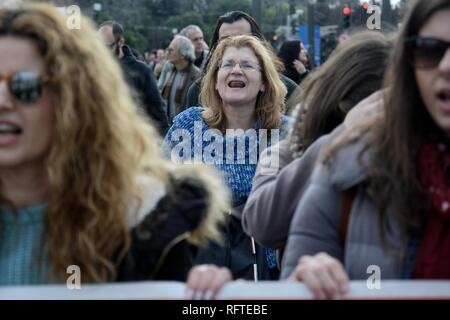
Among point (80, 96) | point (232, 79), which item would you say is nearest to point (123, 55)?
point (232, 79)

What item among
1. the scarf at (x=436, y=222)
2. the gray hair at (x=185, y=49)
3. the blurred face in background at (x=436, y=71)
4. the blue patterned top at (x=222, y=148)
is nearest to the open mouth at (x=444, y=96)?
the blurred face in background at (x=436, y=71)

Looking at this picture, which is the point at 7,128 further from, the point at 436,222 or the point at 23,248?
the point at 436,222

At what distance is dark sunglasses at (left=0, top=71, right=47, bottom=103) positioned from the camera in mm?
2230

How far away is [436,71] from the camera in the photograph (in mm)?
2240

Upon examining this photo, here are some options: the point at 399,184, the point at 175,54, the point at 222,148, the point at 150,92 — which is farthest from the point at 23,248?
the point at 175,54

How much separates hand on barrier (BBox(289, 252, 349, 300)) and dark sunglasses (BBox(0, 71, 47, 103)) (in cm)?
81

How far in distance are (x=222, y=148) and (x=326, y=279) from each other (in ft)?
9.68

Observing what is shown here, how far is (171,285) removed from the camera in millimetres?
2205

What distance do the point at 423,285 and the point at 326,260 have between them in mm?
251

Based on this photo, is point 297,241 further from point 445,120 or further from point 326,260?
point 445,120

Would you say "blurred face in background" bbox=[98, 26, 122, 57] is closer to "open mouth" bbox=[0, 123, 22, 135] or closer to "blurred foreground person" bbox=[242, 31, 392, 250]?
"blurred foreground person" bbox=[242, 31, 392, 250]

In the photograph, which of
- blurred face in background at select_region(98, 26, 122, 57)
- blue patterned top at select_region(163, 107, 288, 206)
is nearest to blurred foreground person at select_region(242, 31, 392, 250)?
blue patterned top at select_region(163, 107, 288, 206)

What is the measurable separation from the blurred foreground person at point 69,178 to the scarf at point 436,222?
2.00ft

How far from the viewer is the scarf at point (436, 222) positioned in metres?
2.19
